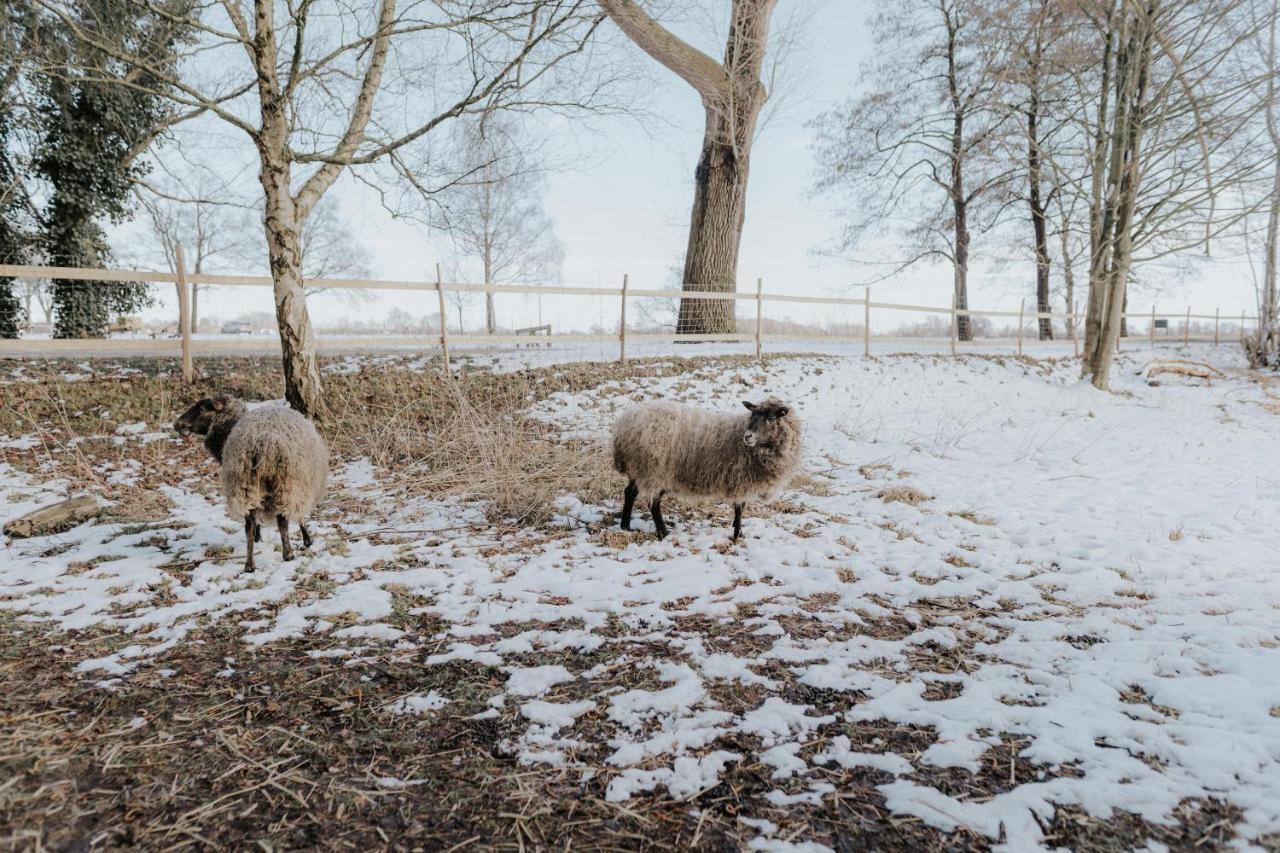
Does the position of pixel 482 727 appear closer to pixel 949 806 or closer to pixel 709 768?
pixel 709 768

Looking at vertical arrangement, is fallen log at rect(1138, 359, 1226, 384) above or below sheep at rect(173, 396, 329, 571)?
above

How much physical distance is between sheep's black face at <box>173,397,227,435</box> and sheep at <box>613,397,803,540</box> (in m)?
3.29

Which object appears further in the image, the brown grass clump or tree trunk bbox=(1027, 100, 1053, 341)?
tree trunk bbox=(1027, 100, 1053, 341)

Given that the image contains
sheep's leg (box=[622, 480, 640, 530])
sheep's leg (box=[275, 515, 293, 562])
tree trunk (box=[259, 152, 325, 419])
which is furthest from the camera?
tree trunk (box=[259, 152, 325, 419])

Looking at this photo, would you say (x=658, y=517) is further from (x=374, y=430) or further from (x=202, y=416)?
(x=374, y=430)

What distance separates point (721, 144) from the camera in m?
13.8

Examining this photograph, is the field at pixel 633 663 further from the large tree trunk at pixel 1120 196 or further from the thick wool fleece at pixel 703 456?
the large tree trunk at pixel 1120 196

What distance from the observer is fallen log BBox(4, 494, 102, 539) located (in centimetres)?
472

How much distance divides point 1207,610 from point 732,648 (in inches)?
111

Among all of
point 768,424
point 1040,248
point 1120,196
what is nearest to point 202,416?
point 768,424

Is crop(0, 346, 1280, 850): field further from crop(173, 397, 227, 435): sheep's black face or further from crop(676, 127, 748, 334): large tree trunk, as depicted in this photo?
crop(676, 127, 748, 334): large tree trunk

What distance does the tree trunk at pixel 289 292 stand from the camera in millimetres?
7598

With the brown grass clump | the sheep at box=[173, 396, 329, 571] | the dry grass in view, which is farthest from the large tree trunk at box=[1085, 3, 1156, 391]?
the sheep at box=[173, 396, 329, 571]

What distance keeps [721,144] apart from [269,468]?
12689 mm
